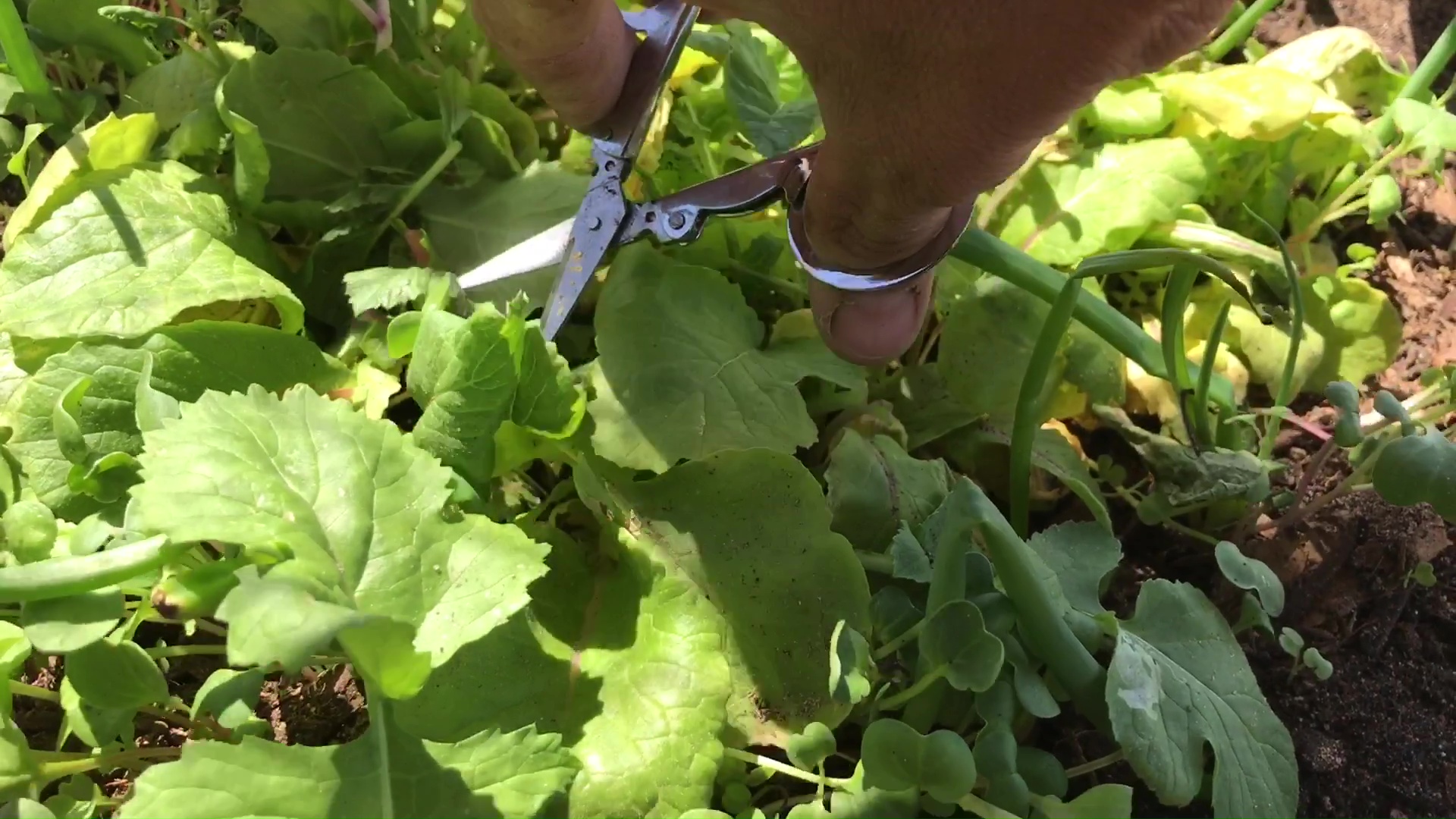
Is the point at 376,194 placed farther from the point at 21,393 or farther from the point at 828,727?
the point at 828,727

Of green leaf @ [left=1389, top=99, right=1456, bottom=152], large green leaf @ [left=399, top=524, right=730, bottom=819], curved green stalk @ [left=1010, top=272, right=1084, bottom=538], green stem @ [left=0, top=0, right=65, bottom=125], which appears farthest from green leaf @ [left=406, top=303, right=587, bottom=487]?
green leaf @ [left=1389, top=99, right=1456, bottom=152]

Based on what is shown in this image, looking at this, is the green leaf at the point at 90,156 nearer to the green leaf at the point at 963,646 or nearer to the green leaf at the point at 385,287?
the green leaf at the point at 385,287

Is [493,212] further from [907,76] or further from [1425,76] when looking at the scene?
[1425,76]

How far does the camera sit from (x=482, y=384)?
676 millimetres

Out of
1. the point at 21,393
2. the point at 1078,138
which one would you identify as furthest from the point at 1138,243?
the point at 21,393

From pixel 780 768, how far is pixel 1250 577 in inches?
14.1

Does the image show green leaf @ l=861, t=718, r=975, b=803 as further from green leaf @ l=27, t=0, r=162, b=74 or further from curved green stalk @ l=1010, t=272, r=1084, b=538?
green leaf @ l=27, t=0, r=162, b=74

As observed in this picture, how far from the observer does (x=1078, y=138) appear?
3.50ft

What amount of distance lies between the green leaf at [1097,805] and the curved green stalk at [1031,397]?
260 millimetres

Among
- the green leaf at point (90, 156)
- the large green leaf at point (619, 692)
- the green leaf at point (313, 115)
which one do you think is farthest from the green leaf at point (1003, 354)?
the green leaf at point (90, 156)

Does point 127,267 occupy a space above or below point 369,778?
above

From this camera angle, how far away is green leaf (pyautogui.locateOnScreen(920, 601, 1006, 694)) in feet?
1.94

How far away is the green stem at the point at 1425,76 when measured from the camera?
997 millimetres

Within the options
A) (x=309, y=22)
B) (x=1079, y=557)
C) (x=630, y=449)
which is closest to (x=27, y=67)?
(x=309, y=22)
